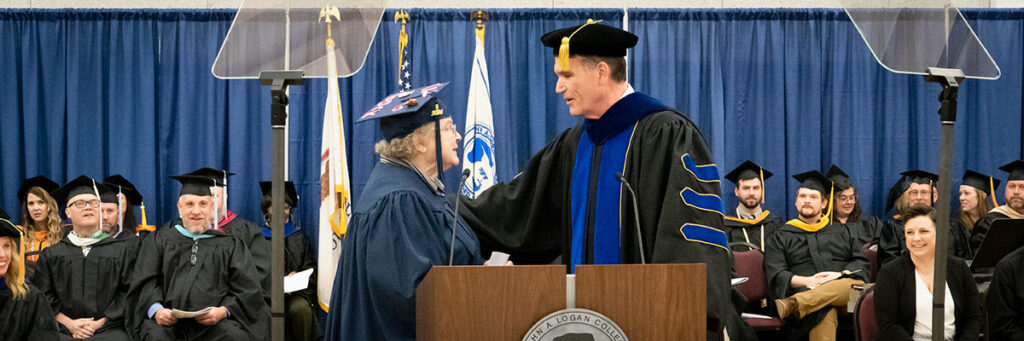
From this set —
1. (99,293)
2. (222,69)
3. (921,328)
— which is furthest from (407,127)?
(99,293)

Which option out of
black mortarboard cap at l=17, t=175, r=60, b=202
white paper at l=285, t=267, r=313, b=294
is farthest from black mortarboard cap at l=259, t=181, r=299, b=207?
black mortarboard cap at l=17, t=175, r=60, b=202

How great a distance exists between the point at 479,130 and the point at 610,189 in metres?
4.64

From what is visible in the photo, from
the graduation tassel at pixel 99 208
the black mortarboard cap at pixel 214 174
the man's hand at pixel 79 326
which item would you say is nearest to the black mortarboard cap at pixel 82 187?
the graduation tassel at pixel 99 208

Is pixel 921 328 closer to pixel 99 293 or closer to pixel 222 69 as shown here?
pixel 222 69

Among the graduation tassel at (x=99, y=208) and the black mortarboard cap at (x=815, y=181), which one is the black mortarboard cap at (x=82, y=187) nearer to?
the graduation tassel at (x=99, y=208)

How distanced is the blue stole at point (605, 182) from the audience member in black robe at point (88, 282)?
441 centimetres

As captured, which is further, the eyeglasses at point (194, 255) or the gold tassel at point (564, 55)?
the eyeglasses at point (194, 255)

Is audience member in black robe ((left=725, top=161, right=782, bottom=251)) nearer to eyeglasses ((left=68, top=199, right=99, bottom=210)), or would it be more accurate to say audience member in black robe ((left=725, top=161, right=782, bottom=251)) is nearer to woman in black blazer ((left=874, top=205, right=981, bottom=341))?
woman in black blazer ((left=874, top=205, right=981, bottom=341))

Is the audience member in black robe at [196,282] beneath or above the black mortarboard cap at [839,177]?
beneath

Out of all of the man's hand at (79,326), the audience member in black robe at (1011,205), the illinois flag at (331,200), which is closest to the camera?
the man's hand at (79,326)

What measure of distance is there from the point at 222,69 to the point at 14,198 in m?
6.65

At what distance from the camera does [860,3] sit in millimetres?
3279

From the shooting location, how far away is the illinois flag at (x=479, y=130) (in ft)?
26.3

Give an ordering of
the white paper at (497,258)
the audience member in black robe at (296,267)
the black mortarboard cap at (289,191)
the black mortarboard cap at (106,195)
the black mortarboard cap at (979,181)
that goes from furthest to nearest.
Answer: the black mortarboard cap at (979,181) → the black mortarboard cap at (289,191) → the black mortarboard cap at (106,195) → the audience member in black robe at (296,267) → the white paper at (497,258)
